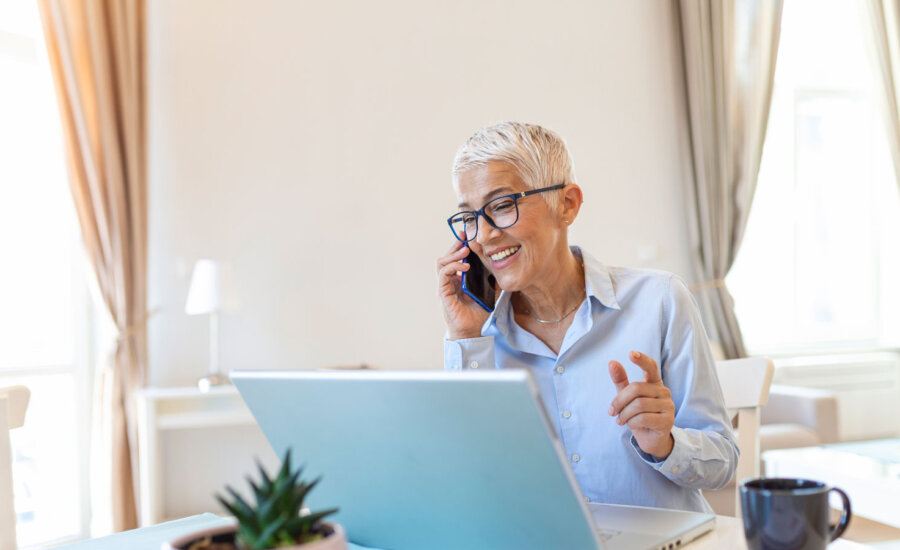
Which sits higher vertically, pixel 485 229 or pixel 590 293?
pixel 485 229

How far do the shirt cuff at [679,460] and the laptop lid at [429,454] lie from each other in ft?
1.54

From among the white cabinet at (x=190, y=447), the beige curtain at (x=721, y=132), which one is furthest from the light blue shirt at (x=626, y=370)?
the beige curtain at (x=721, y=132)

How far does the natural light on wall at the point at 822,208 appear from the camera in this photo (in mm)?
5363

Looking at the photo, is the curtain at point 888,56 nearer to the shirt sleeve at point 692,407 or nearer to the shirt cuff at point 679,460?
the shirt sleeve at point 692,407

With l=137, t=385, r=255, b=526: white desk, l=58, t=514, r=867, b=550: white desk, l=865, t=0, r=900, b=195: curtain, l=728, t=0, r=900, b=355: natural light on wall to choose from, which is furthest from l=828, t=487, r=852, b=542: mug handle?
l=865, t=0, r=900, b=195: curtain

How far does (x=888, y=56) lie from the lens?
17.1 feet

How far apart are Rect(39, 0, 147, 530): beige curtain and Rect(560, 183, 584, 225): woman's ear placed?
243cm

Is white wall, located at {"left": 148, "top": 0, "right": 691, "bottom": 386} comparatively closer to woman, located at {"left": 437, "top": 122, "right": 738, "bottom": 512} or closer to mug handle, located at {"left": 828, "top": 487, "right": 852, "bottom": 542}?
woman, located at {"left": 437, "top": 122, "right": 738, "bottom": 512}

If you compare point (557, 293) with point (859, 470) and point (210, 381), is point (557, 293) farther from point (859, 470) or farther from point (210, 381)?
point (210, 381)

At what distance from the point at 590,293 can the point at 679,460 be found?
363 mm

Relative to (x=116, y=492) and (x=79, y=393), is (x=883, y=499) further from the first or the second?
(x=79, y=393)

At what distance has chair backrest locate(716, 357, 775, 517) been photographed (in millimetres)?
1494

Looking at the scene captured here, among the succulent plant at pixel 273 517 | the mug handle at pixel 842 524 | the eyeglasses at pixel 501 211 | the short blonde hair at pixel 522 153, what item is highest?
the short blonde hair at pixel 522 153

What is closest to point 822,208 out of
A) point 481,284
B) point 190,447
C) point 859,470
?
point 859,470
